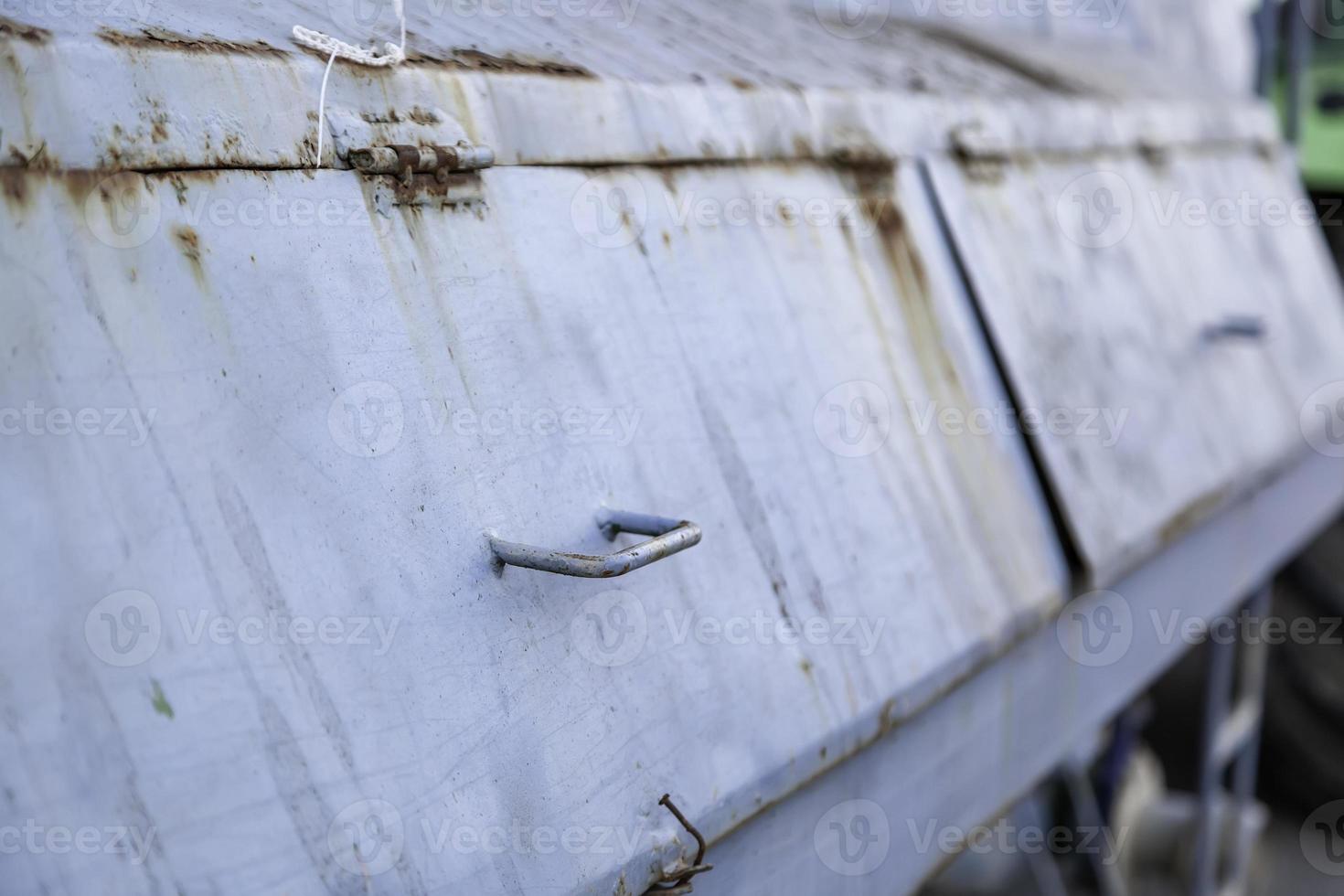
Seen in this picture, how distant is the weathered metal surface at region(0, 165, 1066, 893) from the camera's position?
75 centimetres

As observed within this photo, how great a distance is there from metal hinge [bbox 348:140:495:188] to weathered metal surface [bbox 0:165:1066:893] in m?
0.02

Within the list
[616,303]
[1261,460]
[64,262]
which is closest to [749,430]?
[616,303]

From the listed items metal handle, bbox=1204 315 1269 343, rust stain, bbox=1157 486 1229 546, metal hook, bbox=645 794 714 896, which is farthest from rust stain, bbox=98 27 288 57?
metal handle, bbox=1204 315 1269 343

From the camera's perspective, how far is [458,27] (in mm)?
1232

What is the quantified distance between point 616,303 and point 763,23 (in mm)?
882

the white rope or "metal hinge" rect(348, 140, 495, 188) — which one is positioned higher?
the white rope

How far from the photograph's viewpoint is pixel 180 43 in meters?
0.89

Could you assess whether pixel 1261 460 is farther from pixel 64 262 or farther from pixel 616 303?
pixel 64 262

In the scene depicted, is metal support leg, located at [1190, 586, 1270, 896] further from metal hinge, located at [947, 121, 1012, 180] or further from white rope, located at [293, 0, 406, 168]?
white rope, located at [293, 0, 406, 168]

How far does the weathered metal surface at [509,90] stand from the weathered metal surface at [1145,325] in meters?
0.14

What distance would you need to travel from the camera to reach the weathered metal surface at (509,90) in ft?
2.70

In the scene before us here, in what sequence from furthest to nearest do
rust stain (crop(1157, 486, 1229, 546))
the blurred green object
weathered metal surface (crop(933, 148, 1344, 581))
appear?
1. the blurred green object
2. rust stain (crop(1157, 486, 1229, 546))
3. weathered metal surface (crop(933, 148, 1344, 581))

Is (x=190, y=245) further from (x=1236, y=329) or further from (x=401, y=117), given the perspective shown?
(x=1236, y=329)

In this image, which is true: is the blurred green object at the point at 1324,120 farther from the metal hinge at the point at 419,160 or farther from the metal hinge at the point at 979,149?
the metal hinge at the point at 419,160
